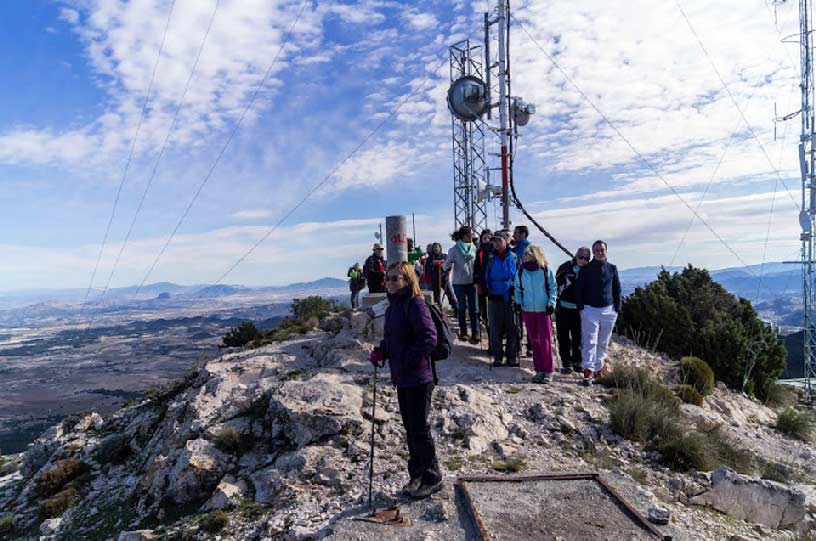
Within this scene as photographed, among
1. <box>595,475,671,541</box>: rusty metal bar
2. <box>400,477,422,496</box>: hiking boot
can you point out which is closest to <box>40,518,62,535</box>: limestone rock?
<box>400,477,422,496</box>: hiking boot

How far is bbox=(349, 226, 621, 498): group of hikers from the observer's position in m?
4.50

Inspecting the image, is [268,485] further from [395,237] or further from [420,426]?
[395,237]

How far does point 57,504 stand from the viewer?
7.60 meters

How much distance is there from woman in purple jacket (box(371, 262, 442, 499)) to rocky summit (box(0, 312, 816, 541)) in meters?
0.41

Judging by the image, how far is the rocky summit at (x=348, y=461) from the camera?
4.81 meters

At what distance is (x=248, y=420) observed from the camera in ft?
23.2

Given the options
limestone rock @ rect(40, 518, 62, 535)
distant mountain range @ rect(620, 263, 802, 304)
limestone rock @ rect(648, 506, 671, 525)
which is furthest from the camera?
distant mountain range @ rect(620, 263, 802, 304)

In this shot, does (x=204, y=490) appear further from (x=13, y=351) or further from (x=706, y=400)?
(x=13, y=351)

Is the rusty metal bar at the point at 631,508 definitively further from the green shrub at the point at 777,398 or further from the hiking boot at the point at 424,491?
the green shrub at the point at 777,398

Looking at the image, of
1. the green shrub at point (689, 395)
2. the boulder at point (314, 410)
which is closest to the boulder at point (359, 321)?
the boulder at point (314, 410)

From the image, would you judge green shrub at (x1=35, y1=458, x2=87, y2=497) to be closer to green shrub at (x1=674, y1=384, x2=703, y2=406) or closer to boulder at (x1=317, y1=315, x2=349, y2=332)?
boulder at (x1=317, y1=315, x2=349, y2=332)

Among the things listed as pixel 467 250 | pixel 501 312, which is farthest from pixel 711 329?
pixel 467 250

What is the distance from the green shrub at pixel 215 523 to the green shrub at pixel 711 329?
10198 millimetres

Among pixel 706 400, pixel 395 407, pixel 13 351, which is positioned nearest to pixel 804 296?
pixel 706 400
